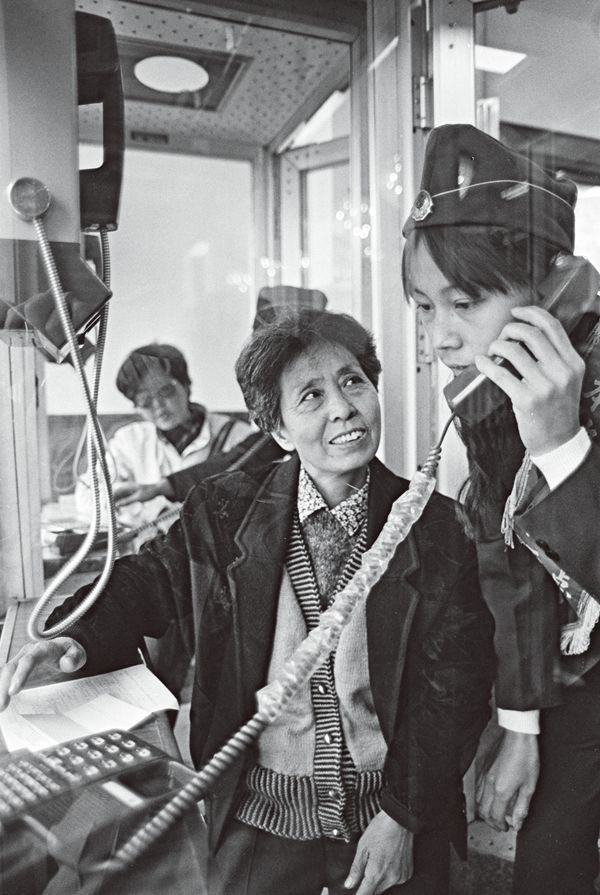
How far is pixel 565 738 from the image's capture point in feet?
3.11

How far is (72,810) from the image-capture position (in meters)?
0.79

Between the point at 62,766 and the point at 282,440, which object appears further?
the point at 282,440

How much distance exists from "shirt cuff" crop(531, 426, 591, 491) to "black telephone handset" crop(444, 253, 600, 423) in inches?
3.7

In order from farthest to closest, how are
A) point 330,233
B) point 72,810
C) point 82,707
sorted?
point 330,233
point 82,707
point 72,810

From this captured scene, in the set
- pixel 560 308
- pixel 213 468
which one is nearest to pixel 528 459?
pixel 560 308

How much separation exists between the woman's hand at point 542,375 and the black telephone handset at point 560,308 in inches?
0.6

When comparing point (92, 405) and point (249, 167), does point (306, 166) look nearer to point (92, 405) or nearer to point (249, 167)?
point (249, 167)

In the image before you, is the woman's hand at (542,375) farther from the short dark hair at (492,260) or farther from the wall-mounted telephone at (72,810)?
the wall-mounted telephone at (72,810)

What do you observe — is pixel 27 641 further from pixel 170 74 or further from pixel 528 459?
pixel 170 74

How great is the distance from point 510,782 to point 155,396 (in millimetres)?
732

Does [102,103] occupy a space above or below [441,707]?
above

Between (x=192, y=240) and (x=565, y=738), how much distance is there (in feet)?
2.82

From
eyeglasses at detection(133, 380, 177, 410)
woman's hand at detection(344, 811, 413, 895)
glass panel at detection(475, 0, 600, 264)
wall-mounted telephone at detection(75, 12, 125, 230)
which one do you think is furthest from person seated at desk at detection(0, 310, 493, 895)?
glass panel at detection(475, 0, 600, 264)

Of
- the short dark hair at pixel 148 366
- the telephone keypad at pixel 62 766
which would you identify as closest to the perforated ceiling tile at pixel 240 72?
the short dark hair at pixel 148 366
